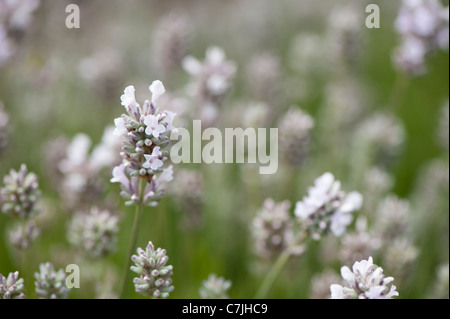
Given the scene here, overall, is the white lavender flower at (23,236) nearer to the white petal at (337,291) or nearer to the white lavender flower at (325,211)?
the white lavender flower at (325,211)

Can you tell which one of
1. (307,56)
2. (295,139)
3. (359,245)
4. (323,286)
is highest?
(307,56)

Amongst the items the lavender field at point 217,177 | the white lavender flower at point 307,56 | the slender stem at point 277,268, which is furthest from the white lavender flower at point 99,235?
the white lavender flower at point 307,56

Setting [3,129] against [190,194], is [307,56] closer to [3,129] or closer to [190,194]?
[190,194]

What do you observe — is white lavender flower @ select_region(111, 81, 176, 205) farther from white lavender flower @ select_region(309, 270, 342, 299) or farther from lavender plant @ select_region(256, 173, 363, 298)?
white lavender flower @ select_region(309, 270, 342, 299)

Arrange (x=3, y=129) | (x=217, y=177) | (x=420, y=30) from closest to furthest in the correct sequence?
(x=3, y=129) → (x=420, y=30) → (x=217, y=177)

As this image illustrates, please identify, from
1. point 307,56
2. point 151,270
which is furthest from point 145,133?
point 307,56

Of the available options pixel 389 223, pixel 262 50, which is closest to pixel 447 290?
pixel 389 223

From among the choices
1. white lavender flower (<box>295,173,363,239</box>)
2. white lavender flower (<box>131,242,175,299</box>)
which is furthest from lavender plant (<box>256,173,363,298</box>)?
white lavender flower (<box>131,242,175,299</box>)
